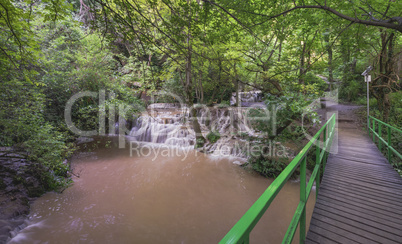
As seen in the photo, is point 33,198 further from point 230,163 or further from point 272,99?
point 272,99

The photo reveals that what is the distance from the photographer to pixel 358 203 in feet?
9.80

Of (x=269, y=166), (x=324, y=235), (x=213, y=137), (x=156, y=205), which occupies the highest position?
(x=213, y=137)

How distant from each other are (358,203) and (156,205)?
15.4 ft

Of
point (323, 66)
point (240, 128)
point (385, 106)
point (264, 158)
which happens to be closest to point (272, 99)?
point (264, 158)

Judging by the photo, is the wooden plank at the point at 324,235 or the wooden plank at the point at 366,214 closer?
the wooden plank at the point at 324,235

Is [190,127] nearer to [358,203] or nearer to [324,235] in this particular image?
[358,203]

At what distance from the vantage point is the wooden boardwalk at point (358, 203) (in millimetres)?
2321

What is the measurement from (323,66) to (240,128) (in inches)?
221

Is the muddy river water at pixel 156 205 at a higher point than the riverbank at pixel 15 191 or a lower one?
lower

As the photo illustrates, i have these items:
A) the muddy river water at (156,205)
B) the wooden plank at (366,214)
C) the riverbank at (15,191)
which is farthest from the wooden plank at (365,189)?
the riverbank at (15,191)

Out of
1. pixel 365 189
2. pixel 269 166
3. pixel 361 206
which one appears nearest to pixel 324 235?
pixel 361 206

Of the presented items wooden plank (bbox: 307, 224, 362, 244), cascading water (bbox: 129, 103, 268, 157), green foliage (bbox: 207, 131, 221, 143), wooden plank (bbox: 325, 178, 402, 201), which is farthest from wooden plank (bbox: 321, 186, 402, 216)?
green foliage (bbox: 207, 131, 221, 143)

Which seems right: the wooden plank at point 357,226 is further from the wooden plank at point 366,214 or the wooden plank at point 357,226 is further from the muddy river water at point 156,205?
the muddy river water at point 156,205

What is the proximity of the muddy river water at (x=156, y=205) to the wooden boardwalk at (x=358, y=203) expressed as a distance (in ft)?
5.51
